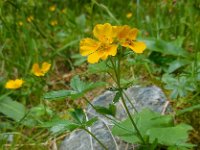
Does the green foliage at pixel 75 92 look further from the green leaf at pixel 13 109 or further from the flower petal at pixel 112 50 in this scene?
the green leaf at pixel 13 109

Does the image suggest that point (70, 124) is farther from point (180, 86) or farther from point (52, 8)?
point (52, 8)

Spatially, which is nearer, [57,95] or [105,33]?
[105,33]

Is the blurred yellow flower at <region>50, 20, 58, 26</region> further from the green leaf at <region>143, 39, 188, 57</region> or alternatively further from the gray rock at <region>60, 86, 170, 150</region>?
the gray rock at <region>60, 86, 170, 150</region>

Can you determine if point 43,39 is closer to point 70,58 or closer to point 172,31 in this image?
point 70,58

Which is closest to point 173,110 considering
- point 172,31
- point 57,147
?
point 57,147

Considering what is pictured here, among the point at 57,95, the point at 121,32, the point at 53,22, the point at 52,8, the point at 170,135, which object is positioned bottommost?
the point at 170,135

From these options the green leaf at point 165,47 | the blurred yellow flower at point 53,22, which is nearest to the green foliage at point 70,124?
the green leaf at point 165,47

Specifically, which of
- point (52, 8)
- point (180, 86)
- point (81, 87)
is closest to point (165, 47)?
point (180, 86)
